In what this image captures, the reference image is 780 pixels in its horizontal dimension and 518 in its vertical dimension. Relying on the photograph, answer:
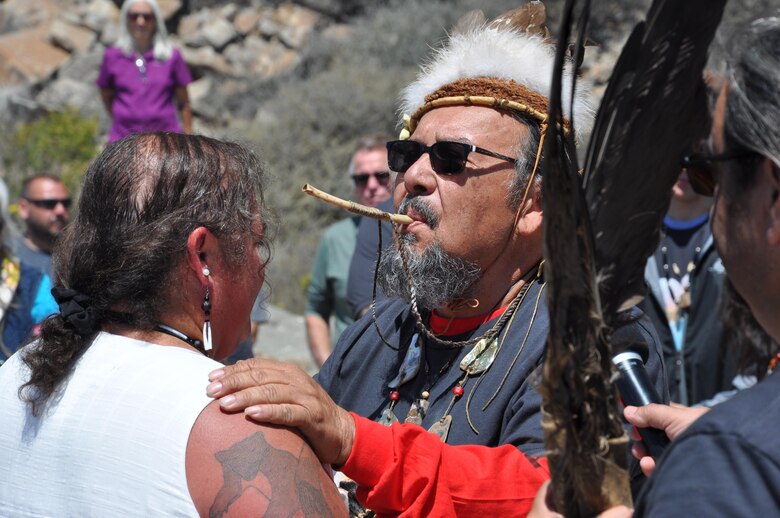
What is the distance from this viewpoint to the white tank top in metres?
1.80

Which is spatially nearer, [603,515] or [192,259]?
[603,515]

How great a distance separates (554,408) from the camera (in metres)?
1.48

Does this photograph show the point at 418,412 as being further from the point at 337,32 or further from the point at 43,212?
the point at 337,32

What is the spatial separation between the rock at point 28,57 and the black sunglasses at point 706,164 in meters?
16.4

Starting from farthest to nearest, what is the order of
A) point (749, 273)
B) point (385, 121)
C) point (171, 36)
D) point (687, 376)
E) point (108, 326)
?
point (171, 36) → point (385, 121) → point (687, 376) → point (108, 326) → point (749, 273)

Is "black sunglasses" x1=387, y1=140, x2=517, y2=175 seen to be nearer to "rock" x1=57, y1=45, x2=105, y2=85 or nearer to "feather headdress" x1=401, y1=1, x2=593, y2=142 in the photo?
"feather headdress" x1=401, y1=1, x2=593, y2=142

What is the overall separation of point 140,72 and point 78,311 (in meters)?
6.49

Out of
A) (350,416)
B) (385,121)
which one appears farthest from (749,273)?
(385,121)

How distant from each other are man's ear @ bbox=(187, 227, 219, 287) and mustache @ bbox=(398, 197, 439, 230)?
0.88 metres

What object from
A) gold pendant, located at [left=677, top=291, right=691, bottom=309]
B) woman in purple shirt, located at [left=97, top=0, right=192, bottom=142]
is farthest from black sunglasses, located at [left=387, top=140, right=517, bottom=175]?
woman in purple shirt, located at [left=97, top=0, right=192, bottom=142]

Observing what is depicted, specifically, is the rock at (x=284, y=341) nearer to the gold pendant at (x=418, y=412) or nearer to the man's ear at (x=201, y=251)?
the gold pendant at (x=418, y=412)

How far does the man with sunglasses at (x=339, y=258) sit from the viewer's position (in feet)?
19.8

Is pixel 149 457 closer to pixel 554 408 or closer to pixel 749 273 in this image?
pixel 554 408

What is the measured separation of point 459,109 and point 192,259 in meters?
1.13
